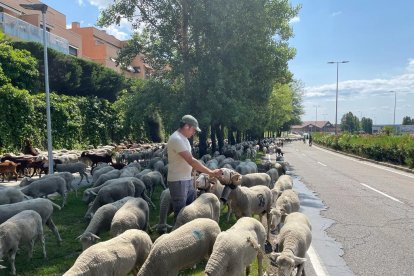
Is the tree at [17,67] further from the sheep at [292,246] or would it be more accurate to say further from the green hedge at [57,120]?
the sheep at [292,246]

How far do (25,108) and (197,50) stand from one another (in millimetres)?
11817

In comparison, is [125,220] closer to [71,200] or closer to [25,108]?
[71,200]

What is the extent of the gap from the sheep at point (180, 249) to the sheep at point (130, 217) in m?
1.40

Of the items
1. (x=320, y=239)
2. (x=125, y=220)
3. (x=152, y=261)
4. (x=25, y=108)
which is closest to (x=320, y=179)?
(x=320, y=239)

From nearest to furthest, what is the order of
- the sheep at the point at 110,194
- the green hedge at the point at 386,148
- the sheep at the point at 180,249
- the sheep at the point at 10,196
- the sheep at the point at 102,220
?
Answer: the sheep at the point at 180,249 → the sheep at the point at 102,220 → the sheep at the point at 10,196 → the sheep at the point at 110,194 → the green hedge at the point at 386,148

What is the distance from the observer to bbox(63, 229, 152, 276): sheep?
4.80m

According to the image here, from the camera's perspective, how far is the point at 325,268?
6.43 meters

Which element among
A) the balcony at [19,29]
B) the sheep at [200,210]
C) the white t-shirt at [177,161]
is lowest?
the sheep at [200,210]

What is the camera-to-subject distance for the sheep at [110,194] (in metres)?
9.33

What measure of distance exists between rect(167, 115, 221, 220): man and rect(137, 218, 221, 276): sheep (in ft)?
2.94

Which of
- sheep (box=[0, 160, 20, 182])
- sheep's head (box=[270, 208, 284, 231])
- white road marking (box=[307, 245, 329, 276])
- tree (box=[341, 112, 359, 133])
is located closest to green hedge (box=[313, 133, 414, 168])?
white road marking (box=[307, 245, 329, 276])

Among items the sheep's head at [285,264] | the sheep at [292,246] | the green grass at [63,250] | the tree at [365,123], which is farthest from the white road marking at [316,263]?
the tree at [365,123]

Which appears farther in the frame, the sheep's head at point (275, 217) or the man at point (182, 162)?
the sheep's head at point (275, 217)

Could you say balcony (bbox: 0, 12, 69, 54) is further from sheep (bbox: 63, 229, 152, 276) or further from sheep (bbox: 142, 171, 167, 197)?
sheep (bbox: 63, 229, 152, 276)
